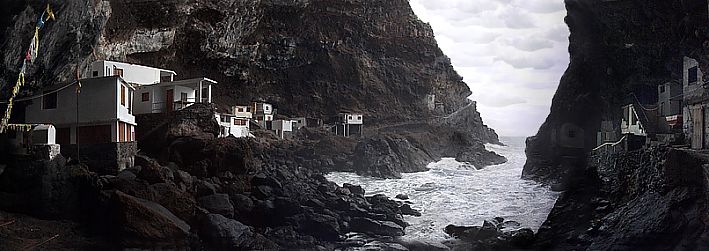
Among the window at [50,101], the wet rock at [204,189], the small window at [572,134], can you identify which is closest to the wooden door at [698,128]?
the small window at [572,134]

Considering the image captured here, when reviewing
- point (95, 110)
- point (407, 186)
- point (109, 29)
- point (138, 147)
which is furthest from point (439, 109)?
point (109, 29)

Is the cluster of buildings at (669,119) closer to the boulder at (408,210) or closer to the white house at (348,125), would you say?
the boulder at (408,210)

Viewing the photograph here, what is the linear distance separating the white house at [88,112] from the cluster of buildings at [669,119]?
452 centimetres

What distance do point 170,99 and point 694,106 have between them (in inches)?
186

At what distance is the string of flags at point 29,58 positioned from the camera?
157 inches

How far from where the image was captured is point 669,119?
4473mm

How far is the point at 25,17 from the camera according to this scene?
385 centimetres

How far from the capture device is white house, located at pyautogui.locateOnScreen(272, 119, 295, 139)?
475cm

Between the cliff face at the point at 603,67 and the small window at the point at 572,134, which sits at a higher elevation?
the cliff face at the point at 603,67

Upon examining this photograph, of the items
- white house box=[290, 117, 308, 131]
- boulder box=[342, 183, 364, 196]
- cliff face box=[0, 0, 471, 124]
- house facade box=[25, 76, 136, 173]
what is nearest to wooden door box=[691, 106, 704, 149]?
cliff face box=[0, 0, 471, 124]

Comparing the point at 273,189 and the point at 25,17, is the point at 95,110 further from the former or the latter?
the point at 273,189

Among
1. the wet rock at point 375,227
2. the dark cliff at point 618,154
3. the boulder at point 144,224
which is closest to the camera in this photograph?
the dark cliff at point 618,154

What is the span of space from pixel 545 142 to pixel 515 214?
862mm

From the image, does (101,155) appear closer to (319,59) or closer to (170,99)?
(170,99)
